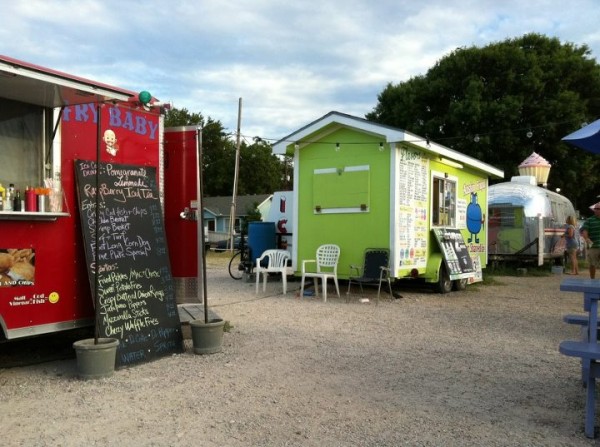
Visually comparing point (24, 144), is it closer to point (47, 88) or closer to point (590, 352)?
point (47, 88)

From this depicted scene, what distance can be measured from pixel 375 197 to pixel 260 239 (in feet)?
12.5

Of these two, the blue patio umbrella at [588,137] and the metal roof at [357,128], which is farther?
the metal roof at [357,128]

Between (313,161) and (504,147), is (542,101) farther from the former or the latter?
(313,161)

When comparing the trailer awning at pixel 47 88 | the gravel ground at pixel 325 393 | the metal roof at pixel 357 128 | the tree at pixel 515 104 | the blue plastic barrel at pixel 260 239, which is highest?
the tree at pixel 515 104

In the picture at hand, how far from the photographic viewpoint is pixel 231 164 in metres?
50.5

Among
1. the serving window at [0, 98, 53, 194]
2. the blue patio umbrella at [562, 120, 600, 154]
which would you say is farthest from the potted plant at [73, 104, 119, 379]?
the blue patio umbrella at [562, 120, 600, 154]

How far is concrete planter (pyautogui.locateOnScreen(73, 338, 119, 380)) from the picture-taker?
4.53 metres

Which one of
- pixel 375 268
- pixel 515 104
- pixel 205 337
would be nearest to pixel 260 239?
pixel 375 268

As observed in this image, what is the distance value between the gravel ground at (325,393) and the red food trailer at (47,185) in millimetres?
618

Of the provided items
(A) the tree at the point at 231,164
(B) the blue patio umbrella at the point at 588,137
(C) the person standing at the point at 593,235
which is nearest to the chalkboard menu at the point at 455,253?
(C) the person standing at the point at 593,235

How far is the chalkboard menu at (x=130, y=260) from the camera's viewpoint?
500 cm

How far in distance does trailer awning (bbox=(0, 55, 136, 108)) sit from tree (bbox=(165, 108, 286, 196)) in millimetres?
45217

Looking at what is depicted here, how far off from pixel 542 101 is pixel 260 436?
2361 centimetres

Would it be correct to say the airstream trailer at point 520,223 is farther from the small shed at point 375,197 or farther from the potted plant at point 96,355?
the potted plant at point 96,355
